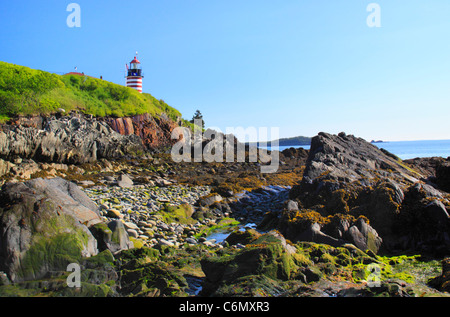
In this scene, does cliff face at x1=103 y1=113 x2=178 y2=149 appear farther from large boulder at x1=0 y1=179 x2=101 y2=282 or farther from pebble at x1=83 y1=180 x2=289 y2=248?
large boulder at x1=0 y1=179 x2=101 y2=282

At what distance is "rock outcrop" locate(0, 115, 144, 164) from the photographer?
24.7m

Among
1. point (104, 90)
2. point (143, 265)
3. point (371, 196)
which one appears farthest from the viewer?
point (104, 90)

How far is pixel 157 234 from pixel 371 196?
319 inches

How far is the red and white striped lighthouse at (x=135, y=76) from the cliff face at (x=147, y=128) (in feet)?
40.6

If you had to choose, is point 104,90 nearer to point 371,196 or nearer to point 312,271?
point 371,196

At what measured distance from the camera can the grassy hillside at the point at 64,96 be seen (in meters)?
34.4

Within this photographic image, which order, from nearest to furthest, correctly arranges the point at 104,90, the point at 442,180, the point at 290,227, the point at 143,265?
the point at 143,265, the point at 290,227, the point at 442,180, the point at 104,90

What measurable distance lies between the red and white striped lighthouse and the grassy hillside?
10.2 ft

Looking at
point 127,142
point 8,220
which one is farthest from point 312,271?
point 127,142

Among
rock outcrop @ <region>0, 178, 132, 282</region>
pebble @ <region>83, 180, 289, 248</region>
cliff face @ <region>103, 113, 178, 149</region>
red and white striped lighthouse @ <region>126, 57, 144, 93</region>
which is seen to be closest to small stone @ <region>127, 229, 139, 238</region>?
pebble @ <region>83, 180, 289, 248</region>

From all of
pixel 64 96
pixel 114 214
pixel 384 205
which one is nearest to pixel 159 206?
pixel 114 214

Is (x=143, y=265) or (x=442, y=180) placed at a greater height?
(x=442, y=180)

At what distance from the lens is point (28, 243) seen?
25.4 ft
